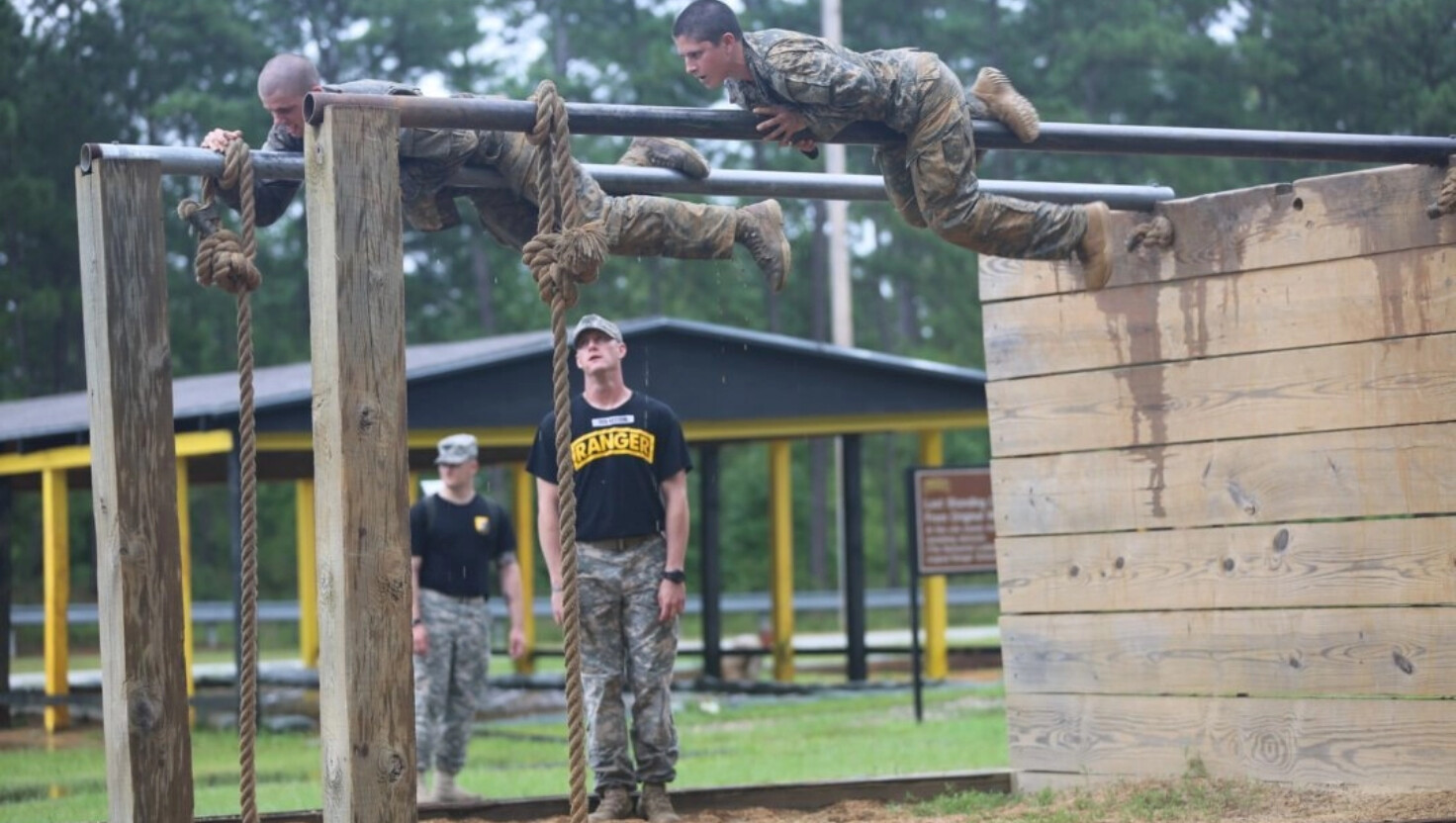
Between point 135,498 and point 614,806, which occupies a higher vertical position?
point 135,498

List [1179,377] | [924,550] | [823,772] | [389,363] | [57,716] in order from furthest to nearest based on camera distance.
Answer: [57,716] < [924,550] < [823,772] < [1179,377] < [389,363]

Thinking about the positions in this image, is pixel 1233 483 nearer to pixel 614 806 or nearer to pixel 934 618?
pixel 614 806

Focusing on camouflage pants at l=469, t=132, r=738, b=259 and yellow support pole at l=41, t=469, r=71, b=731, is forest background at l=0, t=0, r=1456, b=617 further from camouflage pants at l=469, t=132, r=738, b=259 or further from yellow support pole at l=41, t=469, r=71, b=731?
camouflage pants at l=469, t=132, r=738, b=259

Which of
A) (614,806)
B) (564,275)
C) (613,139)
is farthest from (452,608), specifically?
(613,139)

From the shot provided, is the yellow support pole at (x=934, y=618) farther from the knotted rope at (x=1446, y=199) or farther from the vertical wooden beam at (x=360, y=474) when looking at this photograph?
the vertical wooden beam at (x=360, y=474)

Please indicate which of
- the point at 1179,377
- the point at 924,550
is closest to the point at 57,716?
the point at 924,550

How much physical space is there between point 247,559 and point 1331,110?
26295 millimetres

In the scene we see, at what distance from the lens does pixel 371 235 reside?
5.34 meters

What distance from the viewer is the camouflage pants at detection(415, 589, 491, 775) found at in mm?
10453

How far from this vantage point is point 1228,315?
8047 millimetres

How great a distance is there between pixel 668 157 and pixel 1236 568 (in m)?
2.77

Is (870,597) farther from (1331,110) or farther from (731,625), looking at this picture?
(1331,110)

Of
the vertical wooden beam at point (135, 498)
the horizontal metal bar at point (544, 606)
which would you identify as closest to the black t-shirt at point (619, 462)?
the vertical wooden beam at point (135, 498)

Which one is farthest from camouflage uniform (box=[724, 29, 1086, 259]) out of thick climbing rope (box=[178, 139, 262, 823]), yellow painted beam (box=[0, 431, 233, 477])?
yellow painted beam (box=[0, 431, 233, 477])
